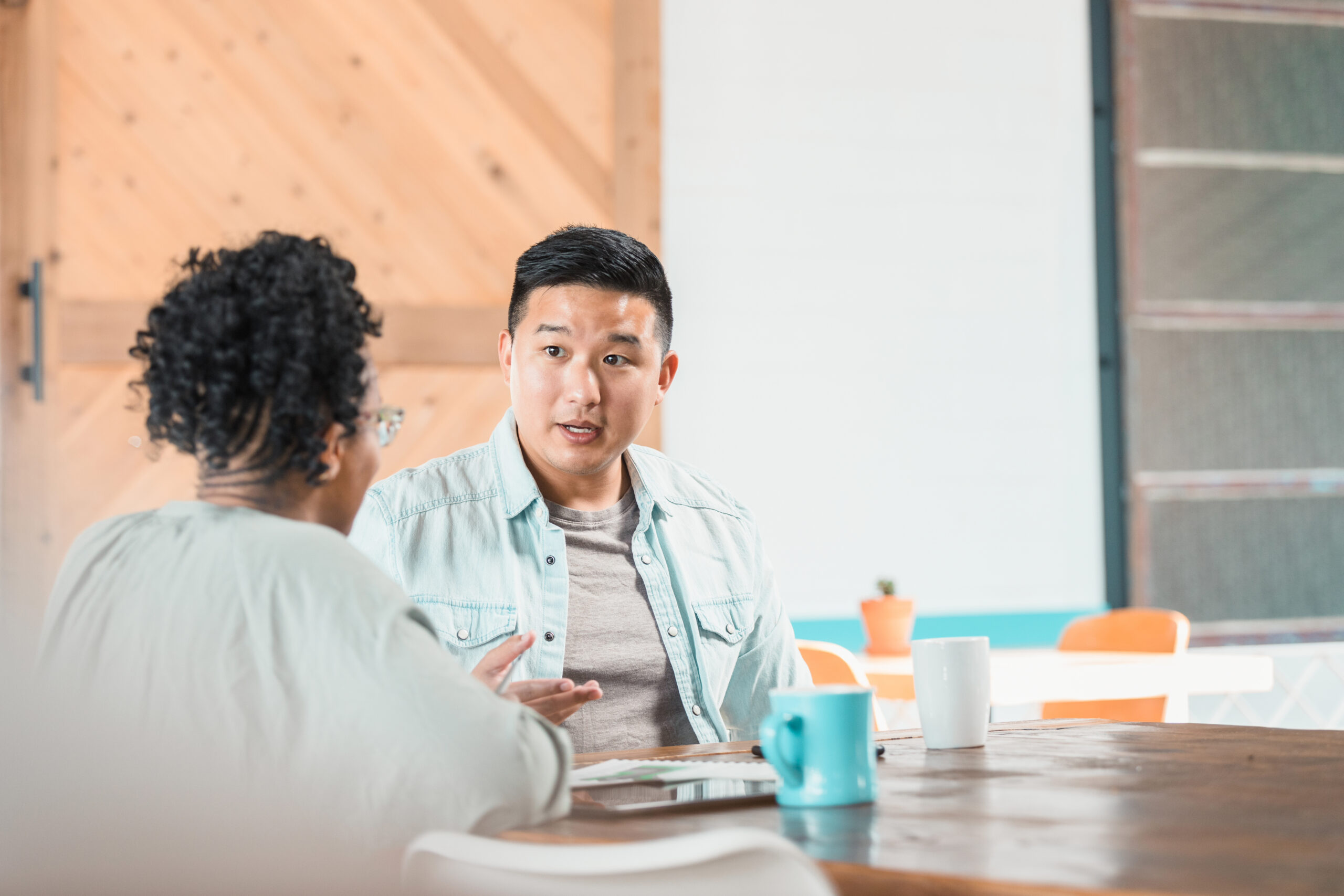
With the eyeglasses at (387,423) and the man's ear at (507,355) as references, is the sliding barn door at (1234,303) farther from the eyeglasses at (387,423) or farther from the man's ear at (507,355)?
the eyeglasses at (387,423)

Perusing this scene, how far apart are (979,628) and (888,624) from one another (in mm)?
1342

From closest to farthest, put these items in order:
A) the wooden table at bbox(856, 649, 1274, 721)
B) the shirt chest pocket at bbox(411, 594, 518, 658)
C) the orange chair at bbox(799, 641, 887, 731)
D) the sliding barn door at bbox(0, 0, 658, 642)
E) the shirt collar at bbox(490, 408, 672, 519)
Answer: the shirt chest pocket at bbox(411, 594, 518, 658) → the shirt collar at bbox(490, 408, 672, 519) → the orange chair at bbox(799, 641, 887, 731) → the wooden table at bbox(856, 649, 1274, 721) → the sliding barn door at bbox(0, 0, 658, 642)

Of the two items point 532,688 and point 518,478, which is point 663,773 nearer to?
point 532,688

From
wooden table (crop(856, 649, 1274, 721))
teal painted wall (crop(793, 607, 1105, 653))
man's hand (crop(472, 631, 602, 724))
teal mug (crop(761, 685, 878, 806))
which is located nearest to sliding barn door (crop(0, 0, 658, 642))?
teal painted wall (crop(793, 607, 1105, 653))

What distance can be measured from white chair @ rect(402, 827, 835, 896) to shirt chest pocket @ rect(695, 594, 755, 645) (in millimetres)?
1115

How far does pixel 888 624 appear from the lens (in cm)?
274

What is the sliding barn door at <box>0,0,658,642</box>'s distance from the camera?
3277 mm

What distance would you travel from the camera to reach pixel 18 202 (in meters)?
3.30

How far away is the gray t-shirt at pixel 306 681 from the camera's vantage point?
865 mm

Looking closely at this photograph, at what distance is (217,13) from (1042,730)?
9.50 feet

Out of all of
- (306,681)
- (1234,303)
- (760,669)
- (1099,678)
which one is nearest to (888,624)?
(1099,678)

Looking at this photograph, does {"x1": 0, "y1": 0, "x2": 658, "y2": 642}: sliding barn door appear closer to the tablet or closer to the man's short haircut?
the man's short haircut

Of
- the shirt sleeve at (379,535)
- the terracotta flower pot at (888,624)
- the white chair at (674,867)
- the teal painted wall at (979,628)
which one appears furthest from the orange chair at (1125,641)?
the white chair at (674,867)

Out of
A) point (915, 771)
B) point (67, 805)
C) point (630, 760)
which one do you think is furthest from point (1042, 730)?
point (67, 805)
